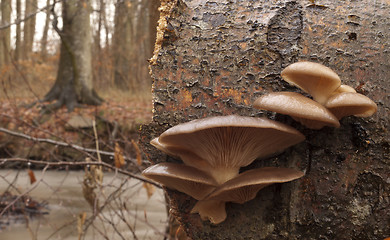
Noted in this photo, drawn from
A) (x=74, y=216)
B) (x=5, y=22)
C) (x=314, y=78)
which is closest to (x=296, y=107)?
(x=314, y=78)

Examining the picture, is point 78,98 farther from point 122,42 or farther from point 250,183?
point 250,183

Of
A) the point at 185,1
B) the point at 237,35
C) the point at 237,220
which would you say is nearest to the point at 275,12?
the point at 237,35

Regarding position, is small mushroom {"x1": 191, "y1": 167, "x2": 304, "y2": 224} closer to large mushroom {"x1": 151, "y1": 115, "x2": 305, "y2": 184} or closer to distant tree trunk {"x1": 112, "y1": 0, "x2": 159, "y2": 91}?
large mushroom {"x1": 151, "y1": 115, "x2": 305, "y2": 184}

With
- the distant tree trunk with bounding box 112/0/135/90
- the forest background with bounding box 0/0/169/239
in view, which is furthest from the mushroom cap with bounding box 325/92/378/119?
the distant tree trunk with bounding box 112/0/135/90

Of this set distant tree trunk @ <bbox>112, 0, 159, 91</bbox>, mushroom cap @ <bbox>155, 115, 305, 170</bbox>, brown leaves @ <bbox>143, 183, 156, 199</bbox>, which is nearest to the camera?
mushroom cap @ <bbox>155, 115, 305, 170</bbox>

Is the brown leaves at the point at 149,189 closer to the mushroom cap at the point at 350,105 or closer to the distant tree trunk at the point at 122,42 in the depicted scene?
the mushroom cap at the point at 350,105
